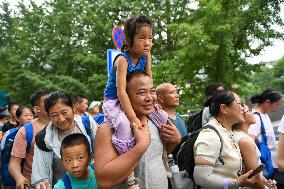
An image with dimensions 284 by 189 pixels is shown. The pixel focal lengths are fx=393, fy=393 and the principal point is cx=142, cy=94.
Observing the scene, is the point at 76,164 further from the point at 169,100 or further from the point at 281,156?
the point at 169,100

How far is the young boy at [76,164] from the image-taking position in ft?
9.18

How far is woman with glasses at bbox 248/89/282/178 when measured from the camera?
17.1 feet

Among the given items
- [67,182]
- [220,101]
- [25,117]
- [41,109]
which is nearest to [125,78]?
[67,182]

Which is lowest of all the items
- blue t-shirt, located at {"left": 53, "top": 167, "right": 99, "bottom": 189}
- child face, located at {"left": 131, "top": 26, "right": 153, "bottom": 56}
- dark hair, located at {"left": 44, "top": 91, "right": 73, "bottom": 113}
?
blue t-shirt, located at {"left": 53, "top": 167, "right": 99, "bottom": 189}

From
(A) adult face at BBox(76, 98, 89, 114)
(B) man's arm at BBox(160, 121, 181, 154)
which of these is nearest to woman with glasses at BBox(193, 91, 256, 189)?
(B) man's arm at BBox(160, 121, 181, 154)

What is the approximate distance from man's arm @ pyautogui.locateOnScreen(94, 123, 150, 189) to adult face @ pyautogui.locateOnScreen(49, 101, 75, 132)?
0.85m

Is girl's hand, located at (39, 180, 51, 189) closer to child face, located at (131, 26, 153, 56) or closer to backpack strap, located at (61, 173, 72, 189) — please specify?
backpack strap, located at (61, 173, 72, 189)

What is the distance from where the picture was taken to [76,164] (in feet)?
9.14

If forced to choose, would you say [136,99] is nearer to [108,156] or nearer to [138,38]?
[108,156]

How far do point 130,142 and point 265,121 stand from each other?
3.48 metres

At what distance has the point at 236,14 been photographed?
12.1 meters

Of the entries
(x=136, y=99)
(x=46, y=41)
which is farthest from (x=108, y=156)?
(x=46, y=41)

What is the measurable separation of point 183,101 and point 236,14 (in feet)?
12.0

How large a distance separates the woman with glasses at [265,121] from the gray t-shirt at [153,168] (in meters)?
2.91
